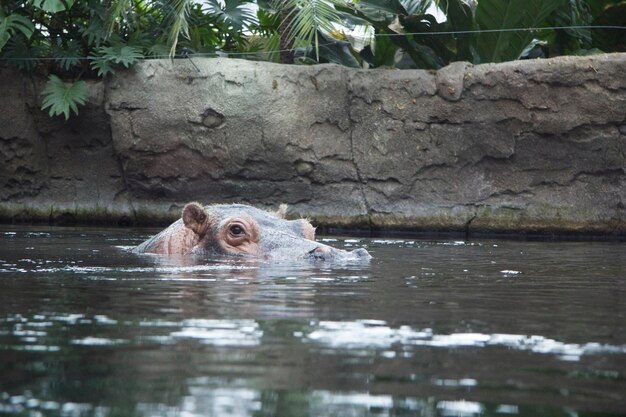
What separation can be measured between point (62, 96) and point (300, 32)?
2.45 metres

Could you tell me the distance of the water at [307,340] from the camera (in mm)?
2582

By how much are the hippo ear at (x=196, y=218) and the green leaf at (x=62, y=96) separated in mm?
4406

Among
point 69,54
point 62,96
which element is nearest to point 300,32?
point 62,96

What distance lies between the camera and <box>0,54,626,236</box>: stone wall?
10.5 metres

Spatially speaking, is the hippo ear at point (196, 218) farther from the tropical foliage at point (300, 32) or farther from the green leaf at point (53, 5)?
the green leaf at point (53, 5)

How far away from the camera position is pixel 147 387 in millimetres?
2697

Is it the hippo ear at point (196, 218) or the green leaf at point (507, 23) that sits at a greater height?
the green leaf at point (507, 23)

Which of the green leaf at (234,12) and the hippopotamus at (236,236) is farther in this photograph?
the green leaf at (234,12)

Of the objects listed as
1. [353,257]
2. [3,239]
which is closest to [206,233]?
[353,257]

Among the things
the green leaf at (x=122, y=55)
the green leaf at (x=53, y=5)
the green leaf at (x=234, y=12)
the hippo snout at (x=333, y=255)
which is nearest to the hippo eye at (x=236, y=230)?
the hippo snout at (x=333, y=255)

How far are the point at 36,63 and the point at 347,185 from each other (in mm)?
3671

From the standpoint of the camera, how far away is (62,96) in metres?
11.2

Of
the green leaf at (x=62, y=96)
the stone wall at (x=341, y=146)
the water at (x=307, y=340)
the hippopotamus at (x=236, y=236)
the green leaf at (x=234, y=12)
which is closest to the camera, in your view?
the water at (x=307, y=340)

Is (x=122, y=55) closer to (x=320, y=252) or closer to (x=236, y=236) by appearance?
(x=236, y=236)
